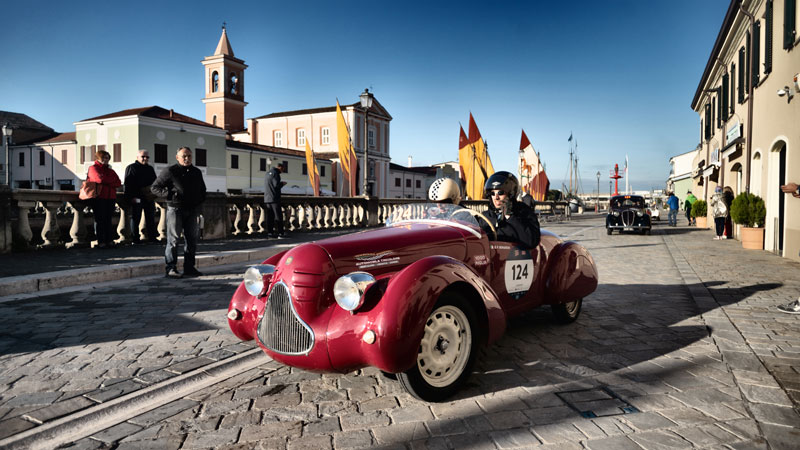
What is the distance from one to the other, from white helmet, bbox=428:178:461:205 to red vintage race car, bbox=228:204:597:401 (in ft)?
1.57

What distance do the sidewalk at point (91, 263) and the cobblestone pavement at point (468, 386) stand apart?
2.62ft

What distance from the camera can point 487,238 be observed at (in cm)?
391

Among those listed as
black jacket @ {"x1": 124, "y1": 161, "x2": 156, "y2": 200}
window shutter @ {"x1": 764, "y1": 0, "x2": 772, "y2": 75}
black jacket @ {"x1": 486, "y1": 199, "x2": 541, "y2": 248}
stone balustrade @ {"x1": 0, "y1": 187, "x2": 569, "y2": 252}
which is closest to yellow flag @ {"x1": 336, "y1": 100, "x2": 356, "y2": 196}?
stone balustrade @ {"x1": 0, "y1": 187, "x2": 569, "y2": 252}

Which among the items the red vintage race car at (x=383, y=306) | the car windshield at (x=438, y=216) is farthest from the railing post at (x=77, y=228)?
the car windshield at (x=438, y=216)

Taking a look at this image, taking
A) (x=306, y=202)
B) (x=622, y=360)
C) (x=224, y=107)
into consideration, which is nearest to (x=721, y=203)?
(x=306, y=202)

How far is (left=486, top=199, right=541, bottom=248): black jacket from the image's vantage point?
4167mm

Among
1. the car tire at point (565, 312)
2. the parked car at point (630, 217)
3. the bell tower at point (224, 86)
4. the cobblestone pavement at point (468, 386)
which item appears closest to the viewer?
the cobblestone pavement at point (468, 386)

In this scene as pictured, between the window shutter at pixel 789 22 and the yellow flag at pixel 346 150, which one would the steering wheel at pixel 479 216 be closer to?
the window shutter at pixel 789 22

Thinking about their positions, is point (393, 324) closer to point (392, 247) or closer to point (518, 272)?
point (392, 247)

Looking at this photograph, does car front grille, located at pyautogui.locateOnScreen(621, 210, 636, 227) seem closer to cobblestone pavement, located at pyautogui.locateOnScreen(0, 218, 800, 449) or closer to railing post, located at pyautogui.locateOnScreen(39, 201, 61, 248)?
cobblestone pavement, located at pyautogui.locateOnScreen(0, 218, 800, 449)

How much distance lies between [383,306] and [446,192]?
174 centimetres

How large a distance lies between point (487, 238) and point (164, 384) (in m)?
2.48

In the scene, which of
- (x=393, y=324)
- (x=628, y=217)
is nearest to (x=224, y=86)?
(x=628, y=217)

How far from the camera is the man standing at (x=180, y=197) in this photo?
7.01m
